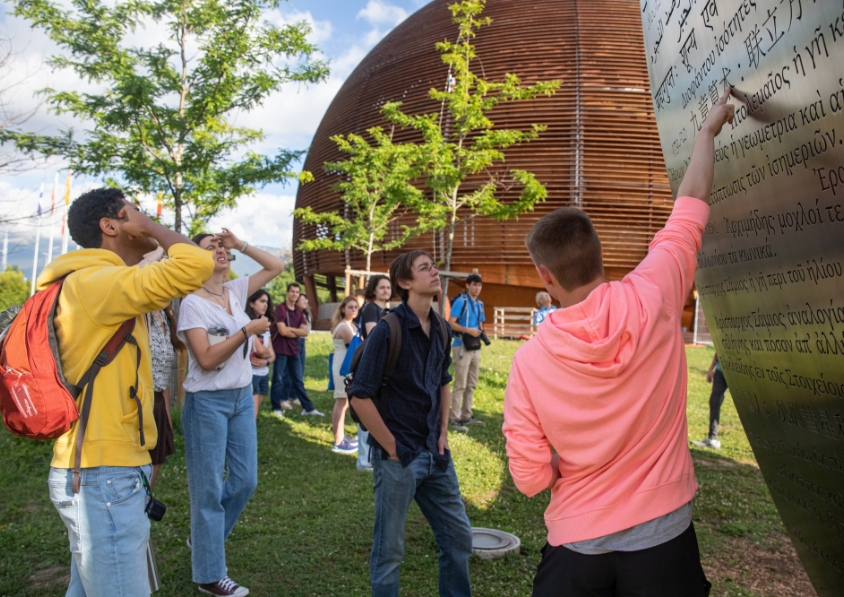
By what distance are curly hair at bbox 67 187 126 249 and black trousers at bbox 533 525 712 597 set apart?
1997mm

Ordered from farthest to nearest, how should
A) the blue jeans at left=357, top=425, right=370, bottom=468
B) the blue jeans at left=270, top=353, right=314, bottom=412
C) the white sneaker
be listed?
the blue jeans at left=270, top=353, right=314, bottom=412 < the white sneaker < the blue jeans at left=357, top=425, right=370, bottom=468

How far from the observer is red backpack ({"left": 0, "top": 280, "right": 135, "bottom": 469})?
2178mm

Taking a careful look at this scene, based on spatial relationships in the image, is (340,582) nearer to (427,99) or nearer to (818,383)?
(818,383)

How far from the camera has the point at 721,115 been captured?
1932mm

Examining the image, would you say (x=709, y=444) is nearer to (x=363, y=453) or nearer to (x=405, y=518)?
(x=363, y=453)

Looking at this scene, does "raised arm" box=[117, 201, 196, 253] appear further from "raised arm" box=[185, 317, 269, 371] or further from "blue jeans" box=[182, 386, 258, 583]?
"blue jeans" box=[182, 386, 258, 583]

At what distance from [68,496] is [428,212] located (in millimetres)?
12064

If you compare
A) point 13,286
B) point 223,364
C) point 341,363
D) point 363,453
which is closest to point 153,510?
point 223,364

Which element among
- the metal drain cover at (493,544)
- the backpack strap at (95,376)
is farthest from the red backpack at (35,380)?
the metal drain cover at (493,544)

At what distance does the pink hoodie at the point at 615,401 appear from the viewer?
1829 millimetres

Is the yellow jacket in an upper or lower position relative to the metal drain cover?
upper

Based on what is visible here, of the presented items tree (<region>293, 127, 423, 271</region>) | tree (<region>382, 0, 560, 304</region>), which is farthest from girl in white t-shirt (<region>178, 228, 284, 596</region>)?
tree (<region>293, 127, 423, 271</region>)

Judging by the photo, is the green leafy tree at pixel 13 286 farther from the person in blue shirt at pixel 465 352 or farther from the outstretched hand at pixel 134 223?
the outstretched hand at pixel 134 223

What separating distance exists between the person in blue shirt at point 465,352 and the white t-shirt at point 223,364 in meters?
5.03
